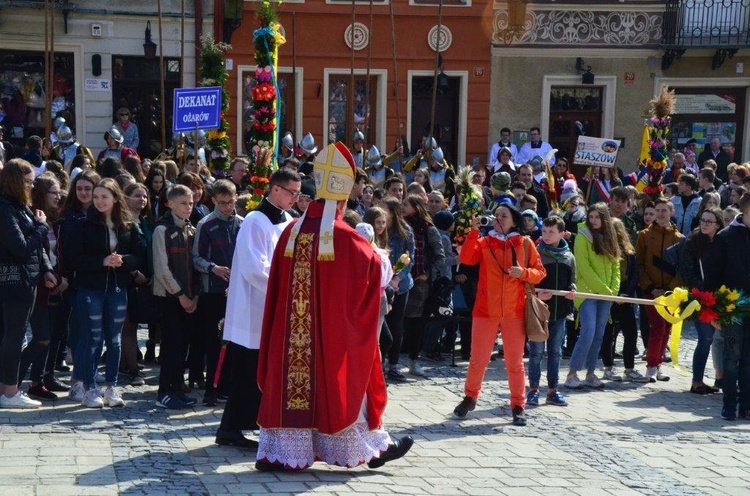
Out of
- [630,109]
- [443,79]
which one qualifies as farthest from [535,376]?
[630,109]

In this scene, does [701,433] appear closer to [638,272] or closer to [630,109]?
[638,272]

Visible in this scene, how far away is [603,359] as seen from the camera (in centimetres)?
1224

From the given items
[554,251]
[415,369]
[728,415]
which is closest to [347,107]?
[415,369]

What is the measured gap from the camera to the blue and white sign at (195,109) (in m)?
14.5

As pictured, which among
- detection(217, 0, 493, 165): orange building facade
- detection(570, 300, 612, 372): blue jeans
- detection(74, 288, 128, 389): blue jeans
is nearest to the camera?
detection(74, 288, 128, 389): blue jeans

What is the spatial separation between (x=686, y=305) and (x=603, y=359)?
234 centimetres

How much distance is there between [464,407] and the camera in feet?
32.0

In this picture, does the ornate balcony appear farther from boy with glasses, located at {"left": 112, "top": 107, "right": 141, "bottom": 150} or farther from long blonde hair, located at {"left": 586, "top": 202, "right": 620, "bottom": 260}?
long blonde hair, located at {"left": 586, "top": 202, "right": 620, "bottom": 260}

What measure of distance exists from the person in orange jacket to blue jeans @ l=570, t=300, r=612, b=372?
1.78 metres

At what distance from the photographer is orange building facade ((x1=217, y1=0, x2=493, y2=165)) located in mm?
25125

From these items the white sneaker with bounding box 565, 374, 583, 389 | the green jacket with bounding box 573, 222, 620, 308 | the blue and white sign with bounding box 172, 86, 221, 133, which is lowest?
the white sneaker with bounding box 565, 374, 583, 389

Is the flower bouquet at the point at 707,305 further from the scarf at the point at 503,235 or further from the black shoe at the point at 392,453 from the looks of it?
the black shoe at the point at 392,453

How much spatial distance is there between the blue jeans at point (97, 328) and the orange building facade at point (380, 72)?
51.6 ft

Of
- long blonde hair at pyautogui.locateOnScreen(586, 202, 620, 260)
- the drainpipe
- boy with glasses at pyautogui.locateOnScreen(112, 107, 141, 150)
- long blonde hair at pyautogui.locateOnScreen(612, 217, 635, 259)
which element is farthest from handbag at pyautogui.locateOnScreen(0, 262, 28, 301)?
the drainpipe
